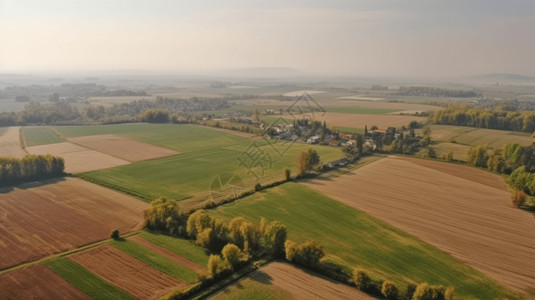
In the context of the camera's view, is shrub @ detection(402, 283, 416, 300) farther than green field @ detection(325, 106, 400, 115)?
No

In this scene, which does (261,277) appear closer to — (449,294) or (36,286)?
(449,294)

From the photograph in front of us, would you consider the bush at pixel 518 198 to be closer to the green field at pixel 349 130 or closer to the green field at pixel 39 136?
the green field at pixel 349 130

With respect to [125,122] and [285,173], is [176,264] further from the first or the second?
[125,122]

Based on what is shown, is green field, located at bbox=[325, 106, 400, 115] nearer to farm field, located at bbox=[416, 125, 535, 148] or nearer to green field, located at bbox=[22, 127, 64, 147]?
farm field, located at bbox=[416, 125, 535, 148]

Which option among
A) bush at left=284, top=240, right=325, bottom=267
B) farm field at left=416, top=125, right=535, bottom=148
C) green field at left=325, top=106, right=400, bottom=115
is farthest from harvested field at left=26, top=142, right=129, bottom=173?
green field at left=325, top=106, right=400, bottom=115

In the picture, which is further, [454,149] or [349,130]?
[349,130]

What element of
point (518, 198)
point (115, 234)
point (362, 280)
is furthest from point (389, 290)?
point (518, 198)
